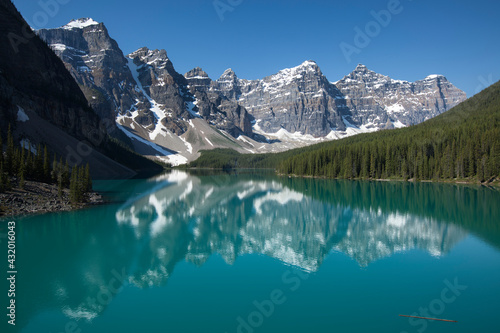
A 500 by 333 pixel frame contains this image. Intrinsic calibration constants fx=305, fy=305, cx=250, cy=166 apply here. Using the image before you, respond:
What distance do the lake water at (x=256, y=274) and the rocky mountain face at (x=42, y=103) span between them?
146 feet

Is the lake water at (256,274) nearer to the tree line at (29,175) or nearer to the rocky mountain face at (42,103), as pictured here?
the tree line at (29,175)

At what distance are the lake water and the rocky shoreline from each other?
2.21 m

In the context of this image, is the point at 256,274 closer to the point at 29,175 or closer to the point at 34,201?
the point at 34,201

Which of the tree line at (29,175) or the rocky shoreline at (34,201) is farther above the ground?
the tree line at (29,175)

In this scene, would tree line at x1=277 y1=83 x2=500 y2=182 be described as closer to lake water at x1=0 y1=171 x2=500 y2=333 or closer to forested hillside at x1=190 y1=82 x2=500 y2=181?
forested hillside at x1=190 y1=82 x2=500 y2=181

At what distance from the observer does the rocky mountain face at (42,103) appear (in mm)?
61156

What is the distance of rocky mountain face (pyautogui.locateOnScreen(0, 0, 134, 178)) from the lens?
61.2 m

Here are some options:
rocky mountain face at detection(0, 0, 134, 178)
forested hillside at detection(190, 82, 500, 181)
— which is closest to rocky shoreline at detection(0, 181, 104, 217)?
rocky mountain face at detection(0, 0, 134, 178)

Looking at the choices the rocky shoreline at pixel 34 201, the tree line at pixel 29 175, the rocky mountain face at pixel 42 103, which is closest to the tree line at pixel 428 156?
the rocky mountain face at pixel 42 103

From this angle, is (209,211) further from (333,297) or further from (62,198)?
(333,297)

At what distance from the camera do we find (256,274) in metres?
15.5

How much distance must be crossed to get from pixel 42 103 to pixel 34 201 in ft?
236

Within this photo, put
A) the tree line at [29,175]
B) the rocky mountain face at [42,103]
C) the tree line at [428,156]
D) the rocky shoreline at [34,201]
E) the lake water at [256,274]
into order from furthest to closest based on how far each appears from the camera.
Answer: the tree line at [428,156] < the rocky mountain face at [42,103] < the tree line at [29,175] < the rocky shoreline at [34,201] < the lake water at [256,274]

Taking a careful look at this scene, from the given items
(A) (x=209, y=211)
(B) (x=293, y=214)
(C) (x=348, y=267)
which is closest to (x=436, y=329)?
(C) (x=348, y=267)
